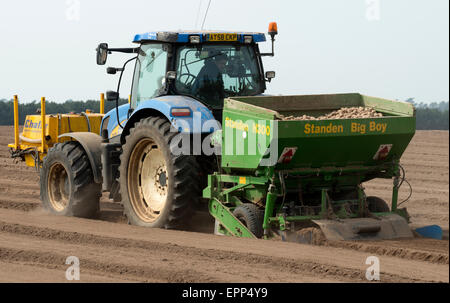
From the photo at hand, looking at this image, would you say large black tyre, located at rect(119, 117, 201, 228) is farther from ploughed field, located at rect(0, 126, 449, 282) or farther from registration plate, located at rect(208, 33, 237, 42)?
registration plate, located at rect(208, 33, 237, 42)

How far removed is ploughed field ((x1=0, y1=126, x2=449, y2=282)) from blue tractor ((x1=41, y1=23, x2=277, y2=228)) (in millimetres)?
391

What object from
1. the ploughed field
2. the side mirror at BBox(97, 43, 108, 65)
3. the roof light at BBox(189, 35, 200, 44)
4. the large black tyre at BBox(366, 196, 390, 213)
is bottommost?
the ploughed field

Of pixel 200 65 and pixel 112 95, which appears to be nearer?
pixel 200 65

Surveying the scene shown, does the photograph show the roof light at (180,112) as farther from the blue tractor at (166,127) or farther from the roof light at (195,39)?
the roof light at (195,39)

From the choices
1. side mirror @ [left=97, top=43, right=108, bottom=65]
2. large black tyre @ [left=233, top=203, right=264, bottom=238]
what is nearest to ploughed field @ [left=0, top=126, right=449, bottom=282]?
large black tyre @ [left=233, top=203, right=264, bottom=238]

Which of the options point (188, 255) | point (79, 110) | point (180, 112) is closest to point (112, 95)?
point (180, 112)

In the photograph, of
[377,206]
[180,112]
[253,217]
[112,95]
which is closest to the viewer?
[253,217]

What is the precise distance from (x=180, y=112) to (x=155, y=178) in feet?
3.38

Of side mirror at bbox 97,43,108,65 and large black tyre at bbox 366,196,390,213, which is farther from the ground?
side mirror at bbox 97,43,108,65

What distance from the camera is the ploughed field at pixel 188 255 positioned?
6551mm

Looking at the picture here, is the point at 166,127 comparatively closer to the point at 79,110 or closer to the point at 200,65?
the point at 200,65

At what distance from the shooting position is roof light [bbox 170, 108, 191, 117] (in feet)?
28.0

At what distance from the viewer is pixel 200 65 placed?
362 inches

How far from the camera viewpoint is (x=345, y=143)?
807cm
